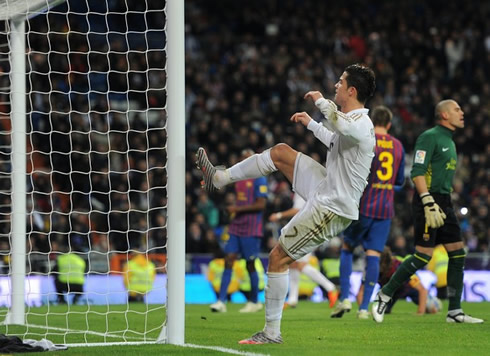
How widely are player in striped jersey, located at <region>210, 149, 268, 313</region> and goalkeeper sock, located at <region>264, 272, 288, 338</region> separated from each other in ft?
16.5

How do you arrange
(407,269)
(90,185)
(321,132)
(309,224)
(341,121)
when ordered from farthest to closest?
1. (90,185)
2. (407,269)
3. (321,132)
4. (309,224)
5. (341,121)

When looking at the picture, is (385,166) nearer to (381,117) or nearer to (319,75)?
(381,117)

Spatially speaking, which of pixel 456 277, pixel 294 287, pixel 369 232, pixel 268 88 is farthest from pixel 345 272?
pixel 268 88

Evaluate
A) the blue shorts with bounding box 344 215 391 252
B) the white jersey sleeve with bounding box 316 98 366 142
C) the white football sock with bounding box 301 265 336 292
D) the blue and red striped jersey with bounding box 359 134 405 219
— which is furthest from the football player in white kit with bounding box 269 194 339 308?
the white jersey sleeve with bounding box 316 98 366 142

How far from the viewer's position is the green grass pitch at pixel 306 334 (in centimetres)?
657

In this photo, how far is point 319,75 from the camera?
75.3ft

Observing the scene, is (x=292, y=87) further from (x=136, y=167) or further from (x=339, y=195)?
(x=339, y=195)

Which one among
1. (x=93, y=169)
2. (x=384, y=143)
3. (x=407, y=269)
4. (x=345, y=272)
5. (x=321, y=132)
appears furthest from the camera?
(x=93, y=169)

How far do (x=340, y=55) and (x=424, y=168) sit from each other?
15.1 m

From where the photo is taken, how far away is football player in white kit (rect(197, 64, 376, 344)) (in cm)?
696

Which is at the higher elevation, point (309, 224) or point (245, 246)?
point (309, 224)

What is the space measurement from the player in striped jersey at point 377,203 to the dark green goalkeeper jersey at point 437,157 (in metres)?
0.89

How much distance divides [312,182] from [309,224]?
329 millimetres

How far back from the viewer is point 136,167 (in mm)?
19266
